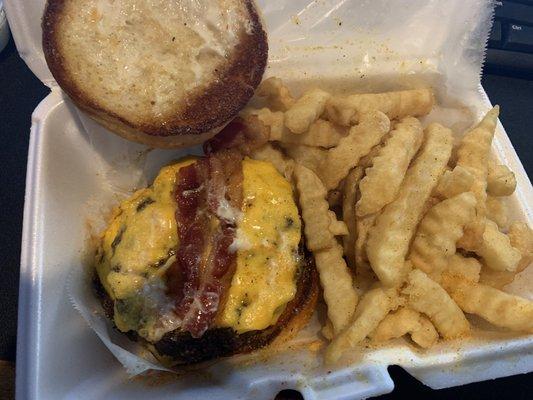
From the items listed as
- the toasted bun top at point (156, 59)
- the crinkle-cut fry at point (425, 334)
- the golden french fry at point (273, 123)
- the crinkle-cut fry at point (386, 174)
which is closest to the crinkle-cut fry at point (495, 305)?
the crinkle-cut fry at point (425, 334)

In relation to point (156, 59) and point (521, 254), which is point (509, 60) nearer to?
point (521, 254)

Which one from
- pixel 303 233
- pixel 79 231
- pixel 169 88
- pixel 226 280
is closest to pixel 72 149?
pixel 79 231

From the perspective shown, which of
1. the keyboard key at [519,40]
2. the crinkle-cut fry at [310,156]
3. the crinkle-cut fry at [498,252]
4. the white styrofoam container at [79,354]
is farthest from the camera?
the keyboard key at [519,40]

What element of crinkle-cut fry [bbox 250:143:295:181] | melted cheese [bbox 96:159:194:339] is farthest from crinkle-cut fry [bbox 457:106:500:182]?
melted cheese [bbox 96:159:194:339]

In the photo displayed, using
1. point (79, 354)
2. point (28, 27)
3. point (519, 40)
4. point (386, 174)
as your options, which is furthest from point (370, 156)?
point (519, 40)

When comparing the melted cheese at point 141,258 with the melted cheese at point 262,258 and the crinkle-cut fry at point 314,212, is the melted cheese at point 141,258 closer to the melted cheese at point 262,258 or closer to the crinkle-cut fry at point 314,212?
the melted cheese at point 262,258

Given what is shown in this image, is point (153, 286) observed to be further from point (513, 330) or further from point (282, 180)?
point (513, 330)

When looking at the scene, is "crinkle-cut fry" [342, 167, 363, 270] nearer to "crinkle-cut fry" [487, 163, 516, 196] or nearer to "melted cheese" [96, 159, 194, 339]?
"crinkle-cut fry" [487, 163, 516, 196]
